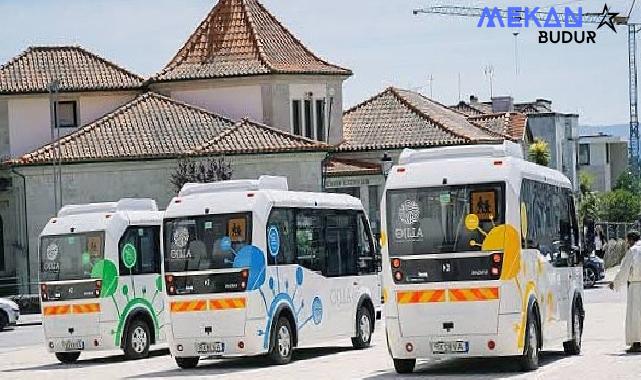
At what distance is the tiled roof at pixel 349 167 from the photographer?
65438 millimetres

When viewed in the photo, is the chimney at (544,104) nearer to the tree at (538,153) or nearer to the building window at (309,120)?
the tree at (538,153)

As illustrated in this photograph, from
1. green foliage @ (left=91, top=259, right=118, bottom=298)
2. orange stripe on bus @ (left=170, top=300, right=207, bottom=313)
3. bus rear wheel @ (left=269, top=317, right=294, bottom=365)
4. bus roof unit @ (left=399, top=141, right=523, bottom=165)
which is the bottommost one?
bus rear wheel @ (left=269, top=317, right=294, bottom=365)

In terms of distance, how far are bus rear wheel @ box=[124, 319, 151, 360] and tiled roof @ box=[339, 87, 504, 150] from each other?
1609 inches

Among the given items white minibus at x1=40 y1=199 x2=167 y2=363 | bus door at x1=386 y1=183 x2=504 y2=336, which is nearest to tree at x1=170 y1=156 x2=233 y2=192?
white minibus at x1=40 y1=199 x2=167 y2=363

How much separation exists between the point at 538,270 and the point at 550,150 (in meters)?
96.6

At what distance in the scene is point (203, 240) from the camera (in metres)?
25.5

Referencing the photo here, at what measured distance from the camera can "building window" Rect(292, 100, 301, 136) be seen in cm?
6525

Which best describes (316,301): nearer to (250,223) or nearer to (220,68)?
(250,223)

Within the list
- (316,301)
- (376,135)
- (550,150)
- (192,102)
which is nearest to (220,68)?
(192,102)

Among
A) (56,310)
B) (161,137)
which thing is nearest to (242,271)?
(56,310)

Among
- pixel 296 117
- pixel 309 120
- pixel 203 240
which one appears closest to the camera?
pixel 203 240

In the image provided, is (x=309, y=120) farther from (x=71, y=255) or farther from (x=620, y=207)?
(x=620, y=207)

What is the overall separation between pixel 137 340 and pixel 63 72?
130 feet

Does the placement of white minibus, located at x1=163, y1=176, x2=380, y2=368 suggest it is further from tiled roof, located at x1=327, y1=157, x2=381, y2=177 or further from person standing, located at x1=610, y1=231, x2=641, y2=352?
tiled roof, located at x1=327, y1=157, x2=381, y2=177
